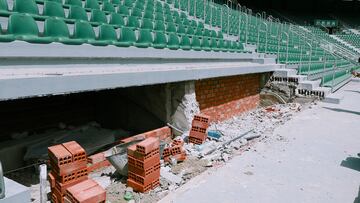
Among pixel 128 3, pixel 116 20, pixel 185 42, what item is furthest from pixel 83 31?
pixel 128 3

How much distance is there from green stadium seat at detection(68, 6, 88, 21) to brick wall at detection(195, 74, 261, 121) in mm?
2667

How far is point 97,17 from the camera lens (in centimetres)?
618

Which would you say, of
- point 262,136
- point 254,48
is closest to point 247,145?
point 262,136

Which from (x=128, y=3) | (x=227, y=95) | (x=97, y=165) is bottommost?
(x=97, y=165)

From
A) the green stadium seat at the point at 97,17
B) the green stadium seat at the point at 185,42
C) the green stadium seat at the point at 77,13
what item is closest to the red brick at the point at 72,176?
the green stadium seat at the point at 77,13

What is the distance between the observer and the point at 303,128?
6.66m

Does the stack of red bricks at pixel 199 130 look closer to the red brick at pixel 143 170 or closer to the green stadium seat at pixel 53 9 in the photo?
the red brick at pixel 143 170

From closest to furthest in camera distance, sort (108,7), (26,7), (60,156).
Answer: (60,156) → (26,7) → (108,7)

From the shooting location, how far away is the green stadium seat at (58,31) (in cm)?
461

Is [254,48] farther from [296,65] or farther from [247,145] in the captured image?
[247,145]

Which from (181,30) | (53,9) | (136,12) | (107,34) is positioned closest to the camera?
(53,9)

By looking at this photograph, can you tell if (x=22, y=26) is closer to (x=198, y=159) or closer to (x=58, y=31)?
(x=58, y=31)

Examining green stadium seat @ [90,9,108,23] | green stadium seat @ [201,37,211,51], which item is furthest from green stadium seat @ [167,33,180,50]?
green stadium seat @ [90,9,108,23]

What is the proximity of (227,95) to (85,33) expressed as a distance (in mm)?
4271
